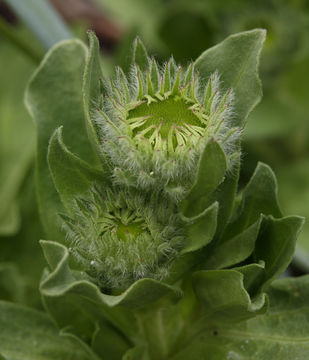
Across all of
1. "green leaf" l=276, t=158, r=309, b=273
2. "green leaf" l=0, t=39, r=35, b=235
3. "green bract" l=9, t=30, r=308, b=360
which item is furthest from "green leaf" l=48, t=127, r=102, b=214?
"green leaf" l=276, t=158, r=309, b=273

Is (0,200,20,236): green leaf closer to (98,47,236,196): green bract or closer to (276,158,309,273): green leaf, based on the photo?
(98,47,236,196): green bract

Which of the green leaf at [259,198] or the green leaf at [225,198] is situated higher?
the green leaf at [225,198]

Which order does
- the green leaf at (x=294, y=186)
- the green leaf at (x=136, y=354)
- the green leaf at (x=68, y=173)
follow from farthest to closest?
the green leaf at (x=294, y=186) → the green leaf at (x=136, y=354) → the green leaf at (x=68, y=173)

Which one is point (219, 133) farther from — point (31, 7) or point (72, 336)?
point (31, 7)

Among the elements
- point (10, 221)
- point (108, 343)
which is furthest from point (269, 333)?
point (10, 221)

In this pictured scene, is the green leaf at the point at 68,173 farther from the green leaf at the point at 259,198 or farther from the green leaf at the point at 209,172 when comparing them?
the green leaf at the point at 259,198

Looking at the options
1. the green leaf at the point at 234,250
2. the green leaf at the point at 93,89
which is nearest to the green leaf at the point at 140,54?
the green leaf at the point at 93,89
